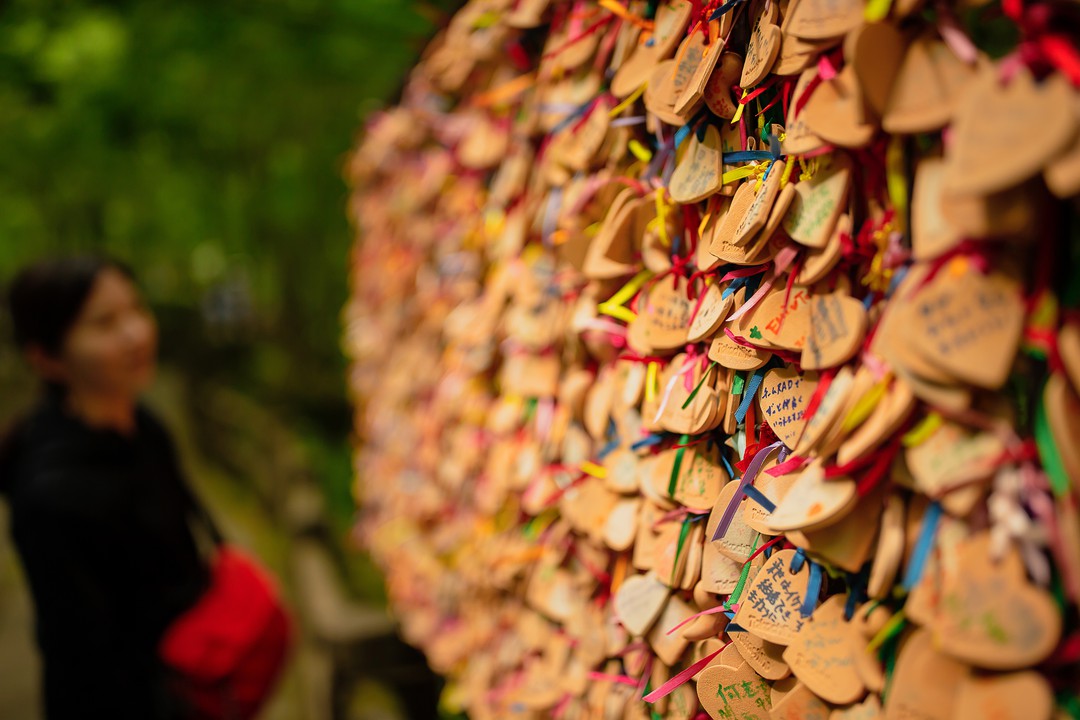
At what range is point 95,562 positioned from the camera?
162cm

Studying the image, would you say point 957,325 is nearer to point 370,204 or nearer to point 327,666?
point 370,204

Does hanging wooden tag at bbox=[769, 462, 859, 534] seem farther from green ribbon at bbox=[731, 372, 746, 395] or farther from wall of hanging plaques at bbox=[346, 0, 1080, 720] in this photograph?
green ribbon at bbox=[731, 372, 746, 395]

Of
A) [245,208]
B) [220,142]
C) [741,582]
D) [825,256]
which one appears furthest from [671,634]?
[245,208]

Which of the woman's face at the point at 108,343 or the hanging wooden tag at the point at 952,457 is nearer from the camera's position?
the hanging wooden tag at the point at 952,457

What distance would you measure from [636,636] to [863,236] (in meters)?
0.58

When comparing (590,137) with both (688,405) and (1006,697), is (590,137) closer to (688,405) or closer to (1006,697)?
(688,405)

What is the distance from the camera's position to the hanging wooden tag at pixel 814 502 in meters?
0.59

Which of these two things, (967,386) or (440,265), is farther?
(440,265)

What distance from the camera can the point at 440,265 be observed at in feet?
6.22

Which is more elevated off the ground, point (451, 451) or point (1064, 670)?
point (1064, 670)

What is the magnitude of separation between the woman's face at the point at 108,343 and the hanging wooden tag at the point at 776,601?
1.61m

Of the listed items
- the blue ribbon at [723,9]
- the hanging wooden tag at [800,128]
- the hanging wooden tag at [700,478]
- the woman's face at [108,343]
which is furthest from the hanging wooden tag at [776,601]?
the woman's face at [108,343]

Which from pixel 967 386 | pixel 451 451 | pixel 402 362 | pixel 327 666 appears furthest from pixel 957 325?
pixel 327 666

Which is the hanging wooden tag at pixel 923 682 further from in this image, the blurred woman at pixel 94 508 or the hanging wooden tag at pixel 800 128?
the blurred woman at pixel 94 508
